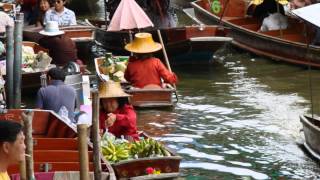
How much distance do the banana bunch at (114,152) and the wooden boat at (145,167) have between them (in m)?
0.16

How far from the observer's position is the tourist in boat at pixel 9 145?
Answer: 397cm

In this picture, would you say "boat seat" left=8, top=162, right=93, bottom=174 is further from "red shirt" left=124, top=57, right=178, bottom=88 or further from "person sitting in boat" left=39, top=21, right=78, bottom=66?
"person sitting in boat" left=39, top=21, right=78, bottom=66

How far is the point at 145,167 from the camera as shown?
23.1 ft

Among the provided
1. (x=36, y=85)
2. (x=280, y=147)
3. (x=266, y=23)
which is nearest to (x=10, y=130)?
(x=280, y=147)

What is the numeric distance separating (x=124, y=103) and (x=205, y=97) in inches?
175

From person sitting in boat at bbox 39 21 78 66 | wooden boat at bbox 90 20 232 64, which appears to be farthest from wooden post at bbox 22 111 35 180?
wooden boat at bbox 90 20 232 64

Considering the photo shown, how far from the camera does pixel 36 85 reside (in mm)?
11469

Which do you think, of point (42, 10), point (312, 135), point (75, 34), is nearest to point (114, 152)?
point (312, 135)

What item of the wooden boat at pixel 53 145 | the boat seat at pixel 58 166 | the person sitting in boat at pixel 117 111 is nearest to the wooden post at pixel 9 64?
the wooden boat at pixel 53 145

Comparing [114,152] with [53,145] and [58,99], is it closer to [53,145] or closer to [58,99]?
[53,145]

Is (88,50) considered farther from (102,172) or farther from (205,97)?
(102,172)

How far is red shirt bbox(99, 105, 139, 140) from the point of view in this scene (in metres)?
7.62

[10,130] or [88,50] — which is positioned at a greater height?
[10,130]

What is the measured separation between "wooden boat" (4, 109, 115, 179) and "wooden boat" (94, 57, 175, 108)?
313cm
